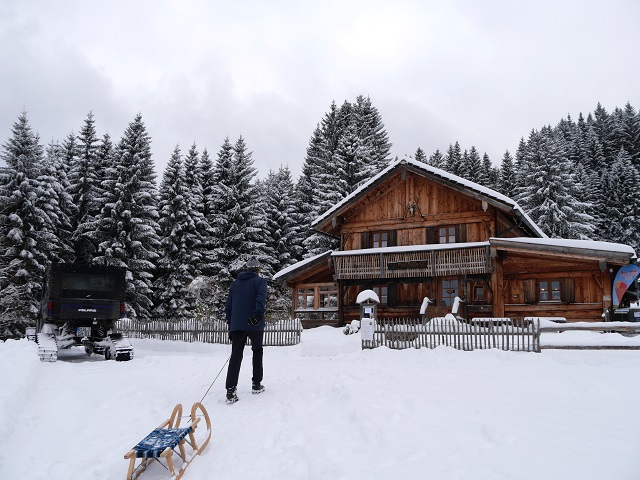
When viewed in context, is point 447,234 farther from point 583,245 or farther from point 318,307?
point 318,307

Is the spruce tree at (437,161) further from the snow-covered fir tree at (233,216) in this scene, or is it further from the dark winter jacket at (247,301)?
the dark winter jacket at (247,301)

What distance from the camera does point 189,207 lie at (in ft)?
114

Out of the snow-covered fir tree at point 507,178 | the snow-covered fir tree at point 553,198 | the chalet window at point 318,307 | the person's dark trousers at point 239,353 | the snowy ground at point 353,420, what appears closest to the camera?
the snowy ground at point 353,420

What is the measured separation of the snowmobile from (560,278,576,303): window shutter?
60.1ft

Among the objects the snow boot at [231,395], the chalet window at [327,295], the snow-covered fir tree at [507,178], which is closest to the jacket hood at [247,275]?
the snow boot at [231,395]

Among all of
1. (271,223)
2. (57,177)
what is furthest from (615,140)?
(57,177)

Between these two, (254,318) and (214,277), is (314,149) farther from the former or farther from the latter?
(254,318)

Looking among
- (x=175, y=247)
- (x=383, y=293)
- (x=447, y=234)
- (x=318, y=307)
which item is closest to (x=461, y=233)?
(x=447, y=234)

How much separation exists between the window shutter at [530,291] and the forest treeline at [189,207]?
52.2 feet

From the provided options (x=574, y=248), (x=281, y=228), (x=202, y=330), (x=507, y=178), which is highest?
(x=507, y=178)

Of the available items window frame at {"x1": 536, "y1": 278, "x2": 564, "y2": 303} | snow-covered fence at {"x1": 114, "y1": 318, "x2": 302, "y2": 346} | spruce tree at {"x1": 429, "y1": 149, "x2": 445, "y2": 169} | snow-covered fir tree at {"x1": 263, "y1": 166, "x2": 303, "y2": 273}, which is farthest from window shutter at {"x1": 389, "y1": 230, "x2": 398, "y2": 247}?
spruce tree at {"x1": 429, "y1": 149, "x2": 445, "y2": 169}

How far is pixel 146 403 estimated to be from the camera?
6.91 metres

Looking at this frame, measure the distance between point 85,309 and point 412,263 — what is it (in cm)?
1452

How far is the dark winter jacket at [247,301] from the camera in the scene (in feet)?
24.5
